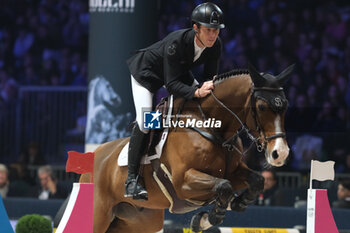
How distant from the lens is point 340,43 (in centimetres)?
1100

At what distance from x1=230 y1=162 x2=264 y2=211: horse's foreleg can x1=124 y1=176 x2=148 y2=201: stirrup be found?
75cm

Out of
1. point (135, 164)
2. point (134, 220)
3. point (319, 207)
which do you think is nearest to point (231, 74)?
point (135, 164)

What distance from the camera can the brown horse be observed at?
5234mm

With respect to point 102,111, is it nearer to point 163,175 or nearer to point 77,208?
point 163,175

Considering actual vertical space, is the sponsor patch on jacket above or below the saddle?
above

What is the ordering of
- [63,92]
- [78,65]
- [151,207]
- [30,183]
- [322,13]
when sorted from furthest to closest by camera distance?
[78,65]
[322,13]
[63,92]
[30,183]
[151,207]

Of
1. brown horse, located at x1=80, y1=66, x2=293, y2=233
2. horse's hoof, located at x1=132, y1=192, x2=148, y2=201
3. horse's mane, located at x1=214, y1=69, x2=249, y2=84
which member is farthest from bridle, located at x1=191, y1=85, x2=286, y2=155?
horse's hoof, located at x1=132, y1=192, x2=148, y2=201

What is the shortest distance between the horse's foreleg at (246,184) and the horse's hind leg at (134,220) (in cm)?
120

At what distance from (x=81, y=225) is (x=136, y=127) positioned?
1.09m

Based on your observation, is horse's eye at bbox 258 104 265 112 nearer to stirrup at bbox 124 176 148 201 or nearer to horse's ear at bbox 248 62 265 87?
horse's ear at bbox 248 62 265 87

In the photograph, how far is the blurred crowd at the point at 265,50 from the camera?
9.23m

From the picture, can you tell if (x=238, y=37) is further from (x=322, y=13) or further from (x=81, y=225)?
(x=81, y=225)

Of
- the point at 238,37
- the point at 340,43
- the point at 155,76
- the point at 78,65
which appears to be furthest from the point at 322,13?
the point at 155,76

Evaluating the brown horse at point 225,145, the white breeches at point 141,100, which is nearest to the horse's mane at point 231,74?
the brown horse at point 225,145
